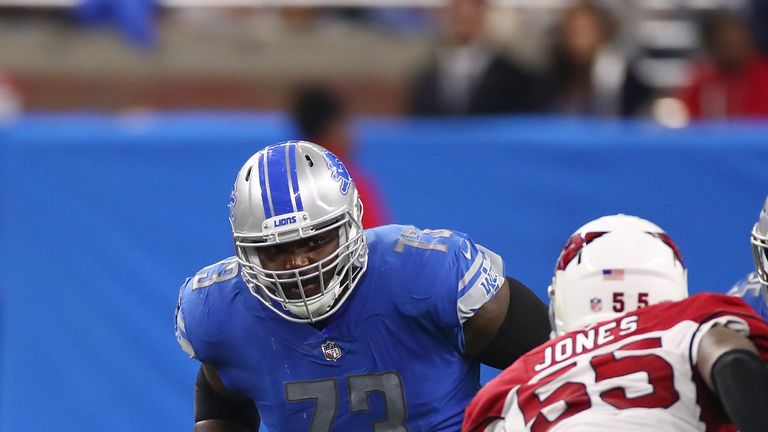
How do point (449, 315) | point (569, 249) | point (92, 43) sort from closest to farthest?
point (569, 249), point (449, 315), point (92, 43)

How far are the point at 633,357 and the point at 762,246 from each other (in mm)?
688

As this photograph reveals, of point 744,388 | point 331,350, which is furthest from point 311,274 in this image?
point 744,388

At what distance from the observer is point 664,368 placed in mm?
2637

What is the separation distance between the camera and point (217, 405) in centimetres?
356

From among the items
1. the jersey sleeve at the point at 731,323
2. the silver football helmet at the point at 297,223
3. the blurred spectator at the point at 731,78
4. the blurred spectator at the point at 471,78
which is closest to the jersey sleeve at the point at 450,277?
the silver football helmet at the point at 297,223

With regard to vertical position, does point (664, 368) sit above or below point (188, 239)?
above

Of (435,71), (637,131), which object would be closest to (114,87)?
(435,71)

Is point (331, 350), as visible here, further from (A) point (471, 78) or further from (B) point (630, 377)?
(A) point (471, 78)

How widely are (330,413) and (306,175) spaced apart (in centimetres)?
59

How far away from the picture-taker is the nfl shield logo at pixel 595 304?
9.31ft

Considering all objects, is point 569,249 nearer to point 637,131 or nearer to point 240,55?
point 637,131

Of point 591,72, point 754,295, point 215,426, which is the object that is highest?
point 591,72

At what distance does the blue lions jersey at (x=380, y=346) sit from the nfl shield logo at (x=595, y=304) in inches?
18.2

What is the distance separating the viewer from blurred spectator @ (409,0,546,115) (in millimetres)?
6141
